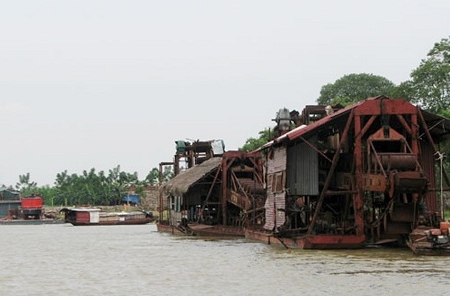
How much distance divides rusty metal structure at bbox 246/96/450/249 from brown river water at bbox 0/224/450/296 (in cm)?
92

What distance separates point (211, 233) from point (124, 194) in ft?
237

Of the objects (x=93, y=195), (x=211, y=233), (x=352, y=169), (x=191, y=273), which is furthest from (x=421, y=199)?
(x=93, y=195)

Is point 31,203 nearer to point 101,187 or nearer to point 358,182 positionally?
point 101,187

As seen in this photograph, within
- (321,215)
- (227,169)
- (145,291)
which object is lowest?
(145,291)

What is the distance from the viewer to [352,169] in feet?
90.0

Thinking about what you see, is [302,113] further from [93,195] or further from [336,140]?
[93,195]

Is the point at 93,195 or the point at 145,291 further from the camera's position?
the point at 93,195

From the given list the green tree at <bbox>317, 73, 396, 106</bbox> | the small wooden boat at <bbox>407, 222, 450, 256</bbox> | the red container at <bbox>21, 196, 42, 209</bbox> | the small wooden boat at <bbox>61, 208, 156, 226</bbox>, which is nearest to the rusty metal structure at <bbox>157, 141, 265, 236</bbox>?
the small wooden boat at <bbox>407, 222, 450, 256</bbox>

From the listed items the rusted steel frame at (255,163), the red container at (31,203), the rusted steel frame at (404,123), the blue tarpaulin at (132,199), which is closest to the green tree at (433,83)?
the rusted steel frame at (255,163)

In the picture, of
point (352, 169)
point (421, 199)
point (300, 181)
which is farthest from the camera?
point (300, 181)

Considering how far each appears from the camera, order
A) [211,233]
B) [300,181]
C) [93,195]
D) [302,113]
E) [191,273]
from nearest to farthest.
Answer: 1. [191,273]
2. [300,181]
3. [302,113]
4. [211,233]
5. [93,195]

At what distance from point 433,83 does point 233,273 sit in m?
33.3

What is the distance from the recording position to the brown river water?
1761cm

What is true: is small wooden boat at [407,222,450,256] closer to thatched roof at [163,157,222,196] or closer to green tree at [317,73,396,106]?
thatched roof at [163,157,222,196]
